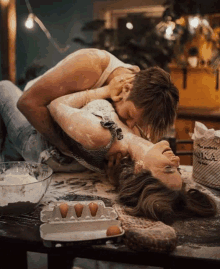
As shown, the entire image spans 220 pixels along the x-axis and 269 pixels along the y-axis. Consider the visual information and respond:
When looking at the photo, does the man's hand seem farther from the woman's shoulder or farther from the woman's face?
the woman's face

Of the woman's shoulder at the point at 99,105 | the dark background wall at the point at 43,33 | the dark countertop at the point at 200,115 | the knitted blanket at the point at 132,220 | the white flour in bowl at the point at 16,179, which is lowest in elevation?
the dark countertop at the point at 200,115

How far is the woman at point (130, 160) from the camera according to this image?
3.13 ft

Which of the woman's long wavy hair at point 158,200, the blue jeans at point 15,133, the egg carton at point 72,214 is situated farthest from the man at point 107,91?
the egg carton at point 72,214

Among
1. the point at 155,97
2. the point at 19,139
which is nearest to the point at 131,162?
the point at 155,97

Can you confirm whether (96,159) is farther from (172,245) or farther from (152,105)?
(172,245)

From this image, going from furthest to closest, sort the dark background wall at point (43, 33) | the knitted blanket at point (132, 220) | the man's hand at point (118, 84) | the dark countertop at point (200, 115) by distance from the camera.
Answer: the dark countertop at point (200, 115)
the dark background wall at point (43, 33)
the man's hand at point (118, 84)
the knitted blanket at point (132, 220)

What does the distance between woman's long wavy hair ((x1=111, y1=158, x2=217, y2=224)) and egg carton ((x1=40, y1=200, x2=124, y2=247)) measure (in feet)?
0.32

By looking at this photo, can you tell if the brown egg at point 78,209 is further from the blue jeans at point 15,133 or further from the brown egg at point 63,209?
the blue jeans at point 15,133

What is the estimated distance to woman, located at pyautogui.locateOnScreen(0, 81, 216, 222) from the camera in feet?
3.13

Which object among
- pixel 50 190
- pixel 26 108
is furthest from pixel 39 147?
Answer: pixel 50 190

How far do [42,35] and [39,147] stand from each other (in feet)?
3.87

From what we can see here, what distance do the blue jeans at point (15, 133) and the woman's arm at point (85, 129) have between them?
262mm

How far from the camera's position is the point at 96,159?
1.14 m

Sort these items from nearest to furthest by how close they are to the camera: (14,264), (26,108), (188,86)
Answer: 1. (14,264)
2. (26,108)
3. (188,86)
